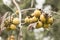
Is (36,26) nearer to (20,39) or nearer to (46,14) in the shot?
(46,14)

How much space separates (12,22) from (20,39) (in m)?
0.24

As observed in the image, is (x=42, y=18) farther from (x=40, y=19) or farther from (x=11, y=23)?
(x=11, y=23)

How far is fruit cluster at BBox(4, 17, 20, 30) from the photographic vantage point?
108 centimetres

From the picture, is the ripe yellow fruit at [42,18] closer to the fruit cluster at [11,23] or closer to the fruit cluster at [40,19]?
the fruit cluster at [40,19]

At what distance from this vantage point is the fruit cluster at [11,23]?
1080 millimetres

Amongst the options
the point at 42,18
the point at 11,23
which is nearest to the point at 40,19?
the point at 42,18

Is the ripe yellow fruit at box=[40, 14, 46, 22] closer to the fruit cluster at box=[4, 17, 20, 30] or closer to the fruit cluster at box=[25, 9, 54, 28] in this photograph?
the fruit cluster at box=[25, 9, 54, 28]

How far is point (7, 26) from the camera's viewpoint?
3.58ft

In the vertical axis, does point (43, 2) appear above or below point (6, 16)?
above

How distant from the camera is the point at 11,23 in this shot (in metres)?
1.10

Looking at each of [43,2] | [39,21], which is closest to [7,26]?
[39,21]

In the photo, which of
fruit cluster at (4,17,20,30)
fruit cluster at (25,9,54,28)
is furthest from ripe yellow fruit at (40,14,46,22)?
fruit cluster at (4,17,20,30)

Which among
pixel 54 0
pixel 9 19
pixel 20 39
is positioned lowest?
pixel 20 39

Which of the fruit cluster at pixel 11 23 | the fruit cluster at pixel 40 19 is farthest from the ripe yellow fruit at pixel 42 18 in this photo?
the fruit cluster at pixel 11 23
